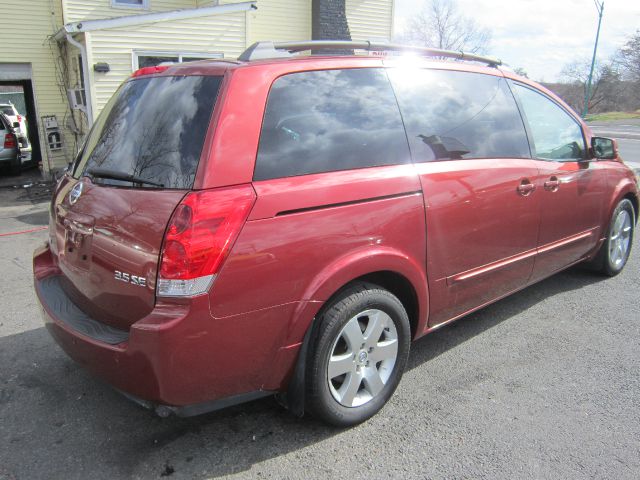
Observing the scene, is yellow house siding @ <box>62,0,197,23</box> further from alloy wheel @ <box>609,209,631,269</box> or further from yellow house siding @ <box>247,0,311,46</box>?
alloy wheel @ <box>609,209,631,269</box>

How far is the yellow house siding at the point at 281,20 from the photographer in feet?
44.9

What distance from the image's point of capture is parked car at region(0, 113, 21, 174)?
12.2 metres

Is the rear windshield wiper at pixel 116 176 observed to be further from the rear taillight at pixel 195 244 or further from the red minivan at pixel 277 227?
the rear taillight at pixel 195 244

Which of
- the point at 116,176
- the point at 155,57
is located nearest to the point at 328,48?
the point at 116,176

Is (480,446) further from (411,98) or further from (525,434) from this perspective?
(411,98)

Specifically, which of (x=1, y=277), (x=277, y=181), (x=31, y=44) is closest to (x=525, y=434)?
(x=277, y=181)

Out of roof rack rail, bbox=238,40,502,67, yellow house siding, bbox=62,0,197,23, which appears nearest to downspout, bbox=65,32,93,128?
yellow house siding, bbox=62,0,197,23

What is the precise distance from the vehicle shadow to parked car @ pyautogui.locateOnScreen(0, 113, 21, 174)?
1058 cm

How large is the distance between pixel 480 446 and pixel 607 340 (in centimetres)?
176

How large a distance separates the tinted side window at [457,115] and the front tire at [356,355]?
0.87 metres

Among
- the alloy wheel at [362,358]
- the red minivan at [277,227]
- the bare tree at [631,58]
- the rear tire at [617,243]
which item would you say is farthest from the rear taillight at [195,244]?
the bare tree at [631,58]

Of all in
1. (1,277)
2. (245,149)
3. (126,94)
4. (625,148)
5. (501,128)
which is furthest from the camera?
(625,148)

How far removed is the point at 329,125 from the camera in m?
2.63

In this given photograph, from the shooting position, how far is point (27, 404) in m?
2.98
